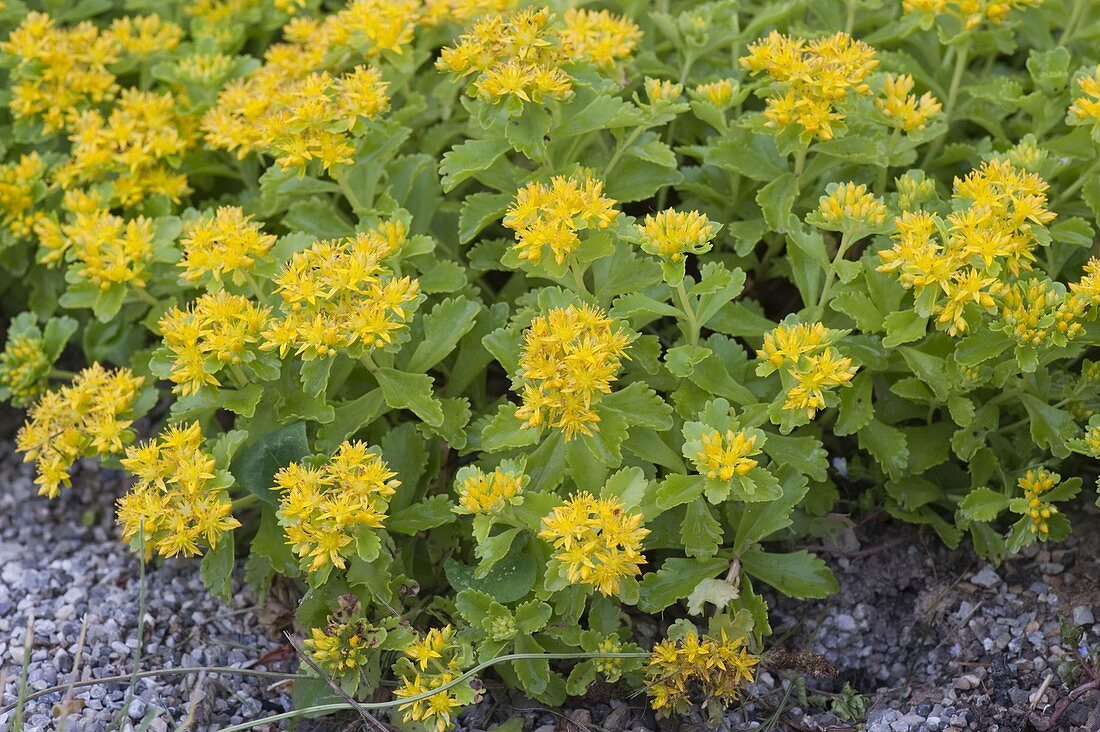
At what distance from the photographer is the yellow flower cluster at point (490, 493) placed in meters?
2.37

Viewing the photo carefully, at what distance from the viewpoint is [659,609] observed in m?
2.56

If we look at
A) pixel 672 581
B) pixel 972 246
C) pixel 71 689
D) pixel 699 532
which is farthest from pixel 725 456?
pixel 71 689

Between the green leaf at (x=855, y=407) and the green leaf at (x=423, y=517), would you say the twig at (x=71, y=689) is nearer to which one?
the green leaf at (x=423, y=517)

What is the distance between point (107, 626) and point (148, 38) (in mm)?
1883

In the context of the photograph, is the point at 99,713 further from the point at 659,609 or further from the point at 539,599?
the point at 659,609

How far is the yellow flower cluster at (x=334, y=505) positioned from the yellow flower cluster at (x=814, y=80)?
1.26 metres

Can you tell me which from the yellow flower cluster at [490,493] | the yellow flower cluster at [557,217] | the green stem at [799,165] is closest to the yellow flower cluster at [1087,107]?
the green stem at [799,165]

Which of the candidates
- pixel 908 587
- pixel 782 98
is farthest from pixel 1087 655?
pixel 782 98

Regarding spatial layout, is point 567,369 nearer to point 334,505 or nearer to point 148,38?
point 334,505

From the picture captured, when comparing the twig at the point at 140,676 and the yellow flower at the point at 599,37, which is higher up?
the yellow flower at the point at 599,37

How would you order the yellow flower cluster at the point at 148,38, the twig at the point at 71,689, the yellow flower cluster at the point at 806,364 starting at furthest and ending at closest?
the yellow flower cluster at the point at 148,38 < the yellow flower cluster at the point at 806,364 < the twig at the point at 71,689

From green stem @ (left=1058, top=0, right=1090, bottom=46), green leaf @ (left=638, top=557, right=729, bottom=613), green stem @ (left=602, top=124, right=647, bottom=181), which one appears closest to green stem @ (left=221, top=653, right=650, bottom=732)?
green leaf @ (left=638, top=557, right=729, bottom=613)

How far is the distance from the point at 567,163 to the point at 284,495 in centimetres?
111

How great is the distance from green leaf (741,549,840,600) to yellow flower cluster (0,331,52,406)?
2027 mm
